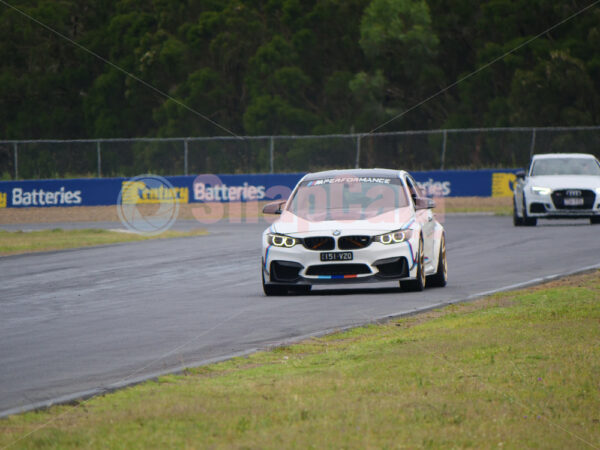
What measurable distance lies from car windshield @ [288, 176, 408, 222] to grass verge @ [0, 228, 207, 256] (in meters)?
10.8

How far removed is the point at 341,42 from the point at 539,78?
53.2 feet

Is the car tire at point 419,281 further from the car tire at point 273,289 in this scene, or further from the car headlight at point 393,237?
the car tire at point 273,289

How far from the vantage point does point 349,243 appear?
1391 centimetres

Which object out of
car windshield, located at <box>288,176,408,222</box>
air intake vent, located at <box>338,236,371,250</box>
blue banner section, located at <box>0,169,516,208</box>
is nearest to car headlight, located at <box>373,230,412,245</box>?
air intake vent, located at <box>338,236,371,250</box>

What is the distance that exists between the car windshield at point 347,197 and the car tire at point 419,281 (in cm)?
82

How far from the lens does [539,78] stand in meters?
52.3

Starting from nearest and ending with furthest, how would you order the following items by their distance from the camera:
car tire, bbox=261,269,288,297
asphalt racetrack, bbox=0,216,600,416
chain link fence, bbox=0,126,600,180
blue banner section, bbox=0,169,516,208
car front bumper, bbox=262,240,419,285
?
asphalt racetrack, bbox=0,216,600,416 < car front bumper, bbox=262,240,419,285 < car tire, bbox=261,269,288,297 < blue banner section, bbox=0,169,516,208 < chain link fence, bbox=0,126,600,180

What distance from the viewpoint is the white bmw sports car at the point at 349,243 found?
13867 millimetres

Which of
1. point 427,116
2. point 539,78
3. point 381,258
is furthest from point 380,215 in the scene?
point 427,116

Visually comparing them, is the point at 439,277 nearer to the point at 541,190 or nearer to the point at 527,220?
the point at 541,190

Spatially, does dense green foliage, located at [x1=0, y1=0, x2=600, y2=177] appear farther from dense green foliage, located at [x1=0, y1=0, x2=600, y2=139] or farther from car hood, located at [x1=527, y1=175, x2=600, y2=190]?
car hood, located at [x1=527, y1=175, x2=600, y2=190]

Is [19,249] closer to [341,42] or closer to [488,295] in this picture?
[488,295]

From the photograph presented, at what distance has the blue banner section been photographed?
125 feet

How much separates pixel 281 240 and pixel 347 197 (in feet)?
4.62
